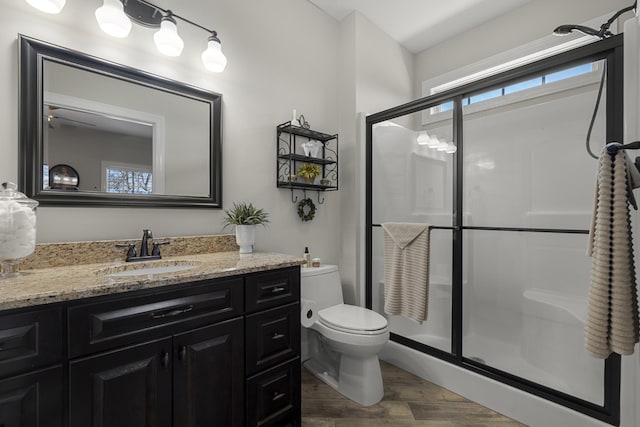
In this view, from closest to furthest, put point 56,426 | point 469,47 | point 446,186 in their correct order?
point 56,426 → point 446,186 → point 469,47

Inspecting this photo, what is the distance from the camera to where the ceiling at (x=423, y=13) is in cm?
243

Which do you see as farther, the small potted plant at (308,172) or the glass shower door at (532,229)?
the small potted plant at (308,172)

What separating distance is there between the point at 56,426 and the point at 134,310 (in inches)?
14.2

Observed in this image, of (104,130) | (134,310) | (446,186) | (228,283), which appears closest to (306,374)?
(228,283)

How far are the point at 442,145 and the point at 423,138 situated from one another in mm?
171

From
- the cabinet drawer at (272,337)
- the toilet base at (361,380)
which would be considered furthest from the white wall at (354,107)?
the cabinet drawer at (272,337)

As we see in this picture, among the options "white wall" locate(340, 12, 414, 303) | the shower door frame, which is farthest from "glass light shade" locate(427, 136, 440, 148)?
"white wall" locate(340, 12, 414, 303)

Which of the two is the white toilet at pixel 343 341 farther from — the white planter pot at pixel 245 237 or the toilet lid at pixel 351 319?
the white planter pot at pixel 245 237

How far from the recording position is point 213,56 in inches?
68.7

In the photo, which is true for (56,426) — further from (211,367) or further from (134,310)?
(211,367)

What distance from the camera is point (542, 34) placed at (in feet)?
7.70

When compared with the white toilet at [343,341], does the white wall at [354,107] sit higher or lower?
higher

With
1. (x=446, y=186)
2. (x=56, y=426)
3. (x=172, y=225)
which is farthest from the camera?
(x=446, y=186)

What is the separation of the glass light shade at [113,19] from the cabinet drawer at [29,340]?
1277 mm
